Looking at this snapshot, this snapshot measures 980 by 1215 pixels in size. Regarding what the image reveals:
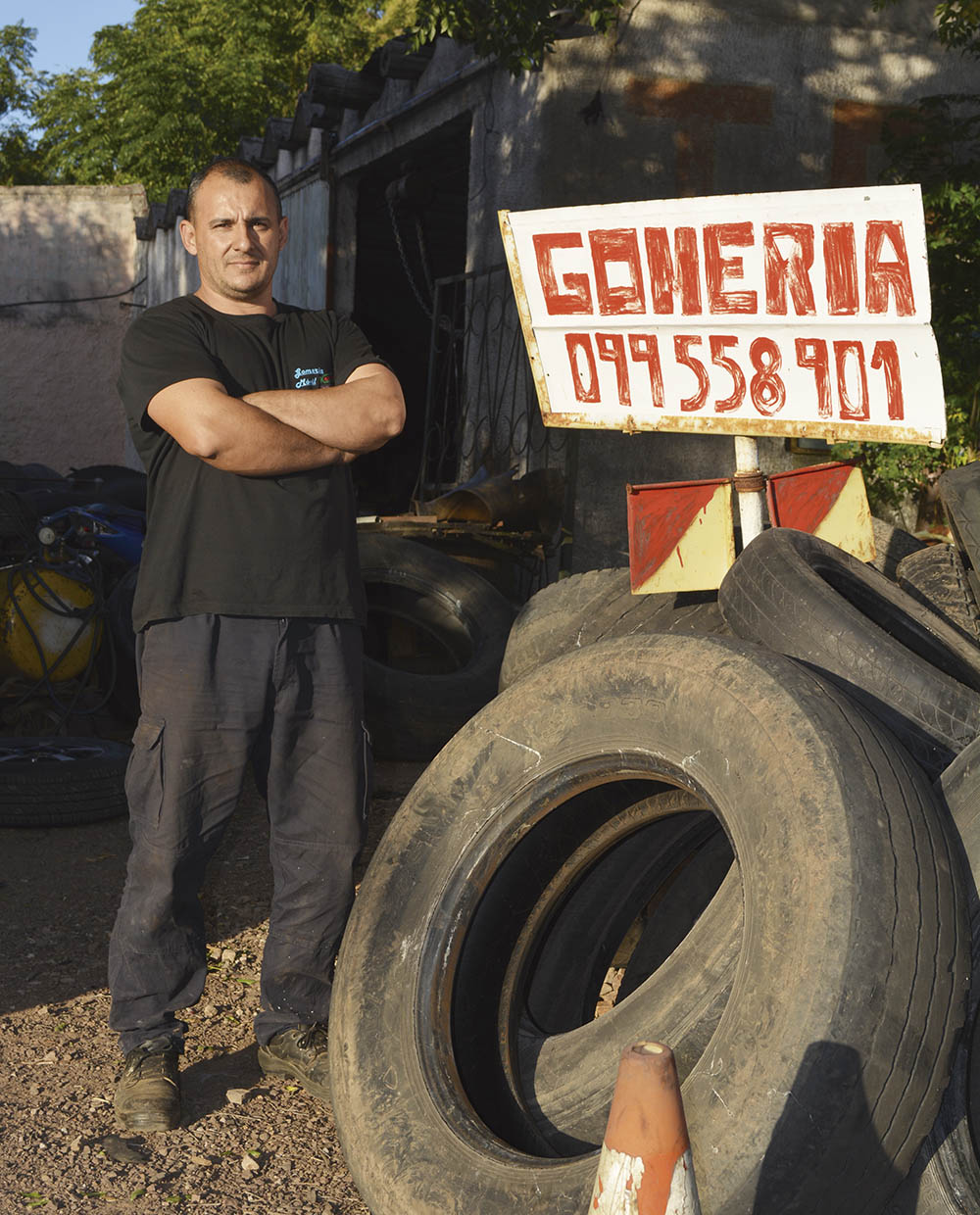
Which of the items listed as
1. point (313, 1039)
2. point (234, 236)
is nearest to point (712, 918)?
point (313, 1039)

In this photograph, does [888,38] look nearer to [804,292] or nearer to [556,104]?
[556,104]

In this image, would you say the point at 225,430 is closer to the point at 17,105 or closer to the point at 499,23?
the point at 499,23

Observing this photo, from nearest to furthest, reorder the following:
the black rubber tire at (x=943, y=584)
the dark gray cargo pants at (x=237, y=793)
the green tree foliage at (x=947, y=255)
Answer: the dark gray cargo pants at (x=237, y=793) < the black rubber tire at (x=943, y=584) < the green tree foliage at (x=947, y=255)

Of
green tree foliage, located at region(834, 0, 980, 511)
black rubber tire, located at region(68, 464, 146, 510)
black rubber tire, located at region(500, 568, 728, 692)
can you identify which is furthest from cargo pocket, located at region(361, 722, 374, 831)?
green tree foliage, located at region(834, 0, 980, 511)

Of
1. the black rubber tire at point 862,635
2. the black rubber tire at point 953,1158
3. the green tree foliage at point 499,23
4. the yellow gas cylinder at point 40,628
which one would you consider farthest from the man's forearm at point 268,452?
the green tree foliage at point 499,23

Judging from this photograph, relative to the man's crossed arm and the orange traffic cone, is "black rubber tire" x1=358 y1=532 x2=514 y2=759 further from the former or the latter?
the orange traffic cone

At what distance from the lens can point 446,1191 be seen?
7.94 feet

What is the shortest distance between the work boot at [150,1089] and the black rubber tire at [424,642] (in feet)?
10.3

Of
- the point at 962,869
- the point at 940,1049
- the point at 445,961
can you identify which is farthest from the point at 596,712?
the point at 940,1049

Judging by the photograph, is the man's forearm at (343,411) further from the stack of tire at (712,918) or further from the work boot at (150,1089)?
the work boot at (150,1089)

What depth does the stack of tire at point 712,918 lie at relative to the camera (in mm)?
2080

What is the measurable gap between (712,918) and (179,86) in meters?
26.2

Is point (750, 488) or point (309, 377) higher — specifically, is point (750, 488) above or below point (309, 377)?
below

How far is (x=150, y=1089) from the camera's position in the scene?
3004 millimetres
